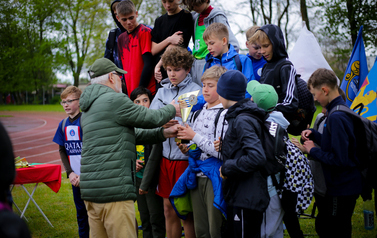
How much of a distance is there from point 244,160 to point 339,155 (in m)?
0.98

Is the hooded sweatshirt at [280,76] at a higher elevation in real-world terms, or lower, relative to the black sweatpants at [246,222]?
higher

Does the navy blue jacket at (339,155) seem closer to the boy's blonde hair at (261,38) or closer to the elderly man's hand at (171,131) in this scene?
the boy's blonde hair at (261,38)

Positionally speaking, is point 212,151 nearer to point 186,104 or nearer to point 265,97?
point 186,104

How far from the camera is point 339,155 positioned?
3.00 metres

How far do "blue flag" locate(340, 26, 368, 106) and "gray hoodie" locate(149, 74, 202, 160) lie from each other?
306 cm

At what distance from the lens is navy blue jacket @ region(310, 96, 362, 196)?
3.00 metres

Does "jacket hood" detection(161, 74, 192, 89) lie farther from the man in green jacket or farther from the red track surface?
the red track surface

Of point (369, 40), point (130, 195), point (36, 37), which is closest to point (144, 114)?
point (130, 195)

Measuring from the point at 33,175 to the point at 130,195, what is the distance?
3.15 metres

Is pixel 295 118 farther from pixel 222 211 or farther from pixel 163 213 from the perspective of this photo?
pixel 163 213

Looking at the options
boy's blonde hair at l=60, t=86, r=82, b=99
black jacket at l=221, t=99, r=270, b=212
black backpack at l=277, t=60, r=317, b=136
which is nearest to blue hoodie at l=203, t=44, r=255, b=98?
black backpack at l=277, t=60, r=317, b=136

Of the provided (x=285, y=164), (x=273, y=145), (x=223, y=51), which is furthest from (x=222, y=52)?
(x=285, y=164)

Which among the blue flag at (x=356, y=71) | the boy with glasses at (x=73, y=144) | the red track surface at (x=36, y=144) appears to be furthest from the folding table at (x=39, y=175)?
the blue flag at (x=356, y=71)

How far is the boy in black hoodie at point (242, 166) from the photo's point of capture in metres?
2.70
